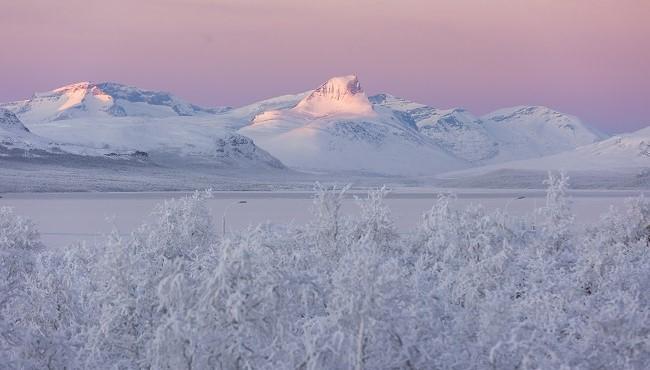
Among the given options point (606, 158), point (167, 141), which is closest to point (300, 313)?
point (606, 158)

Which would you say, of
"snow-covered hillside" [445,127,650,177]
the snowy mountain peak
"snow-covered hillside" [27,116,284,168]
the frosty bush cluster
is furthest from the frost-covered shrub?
the snowy mountain peak

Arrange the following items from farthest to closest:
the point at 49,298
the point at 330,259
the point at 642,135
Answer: the point at 642,135 → the point at 330,259 → the point at 49,298

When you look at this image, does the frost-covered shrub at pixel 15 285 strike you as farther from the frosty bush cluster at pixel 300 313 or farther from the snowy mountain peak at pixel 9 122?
the snowy mountain peak at pixel 9 122

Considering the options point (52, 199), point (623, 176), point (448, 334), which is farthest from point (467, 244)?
point (623, 176)

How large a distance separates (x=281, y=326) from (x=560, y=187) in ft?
42.2

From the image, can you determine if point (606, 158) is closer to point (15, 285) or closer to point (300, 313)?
point (15, 285)

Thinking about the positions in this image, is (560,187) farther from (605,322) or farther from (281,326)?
(281,326)

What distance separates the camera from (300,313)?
39.4 feet

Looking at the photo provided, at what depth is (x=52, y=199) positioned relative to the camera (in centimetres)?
6138

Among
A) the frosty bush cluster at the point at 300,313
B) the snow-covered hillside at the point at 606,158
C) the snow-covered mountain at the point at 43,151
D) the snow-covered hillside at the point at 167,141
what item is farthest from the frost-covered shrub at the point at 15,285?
the snow-covered hillside at the point at 167,141

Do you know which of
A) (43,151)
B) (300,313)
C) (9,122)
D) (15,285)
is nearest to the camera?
(300,313)

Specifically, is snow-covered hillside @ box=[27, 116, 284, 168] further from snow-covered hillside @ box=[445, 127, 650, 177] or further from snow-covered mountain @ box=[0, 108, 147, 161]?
snow-covered hillside @ box=[445, 127, 650, 177]

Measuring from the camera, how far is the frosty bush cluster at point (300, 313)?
31.0 ft

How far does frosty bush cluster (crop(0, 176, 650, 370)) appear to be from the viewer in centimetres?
944
